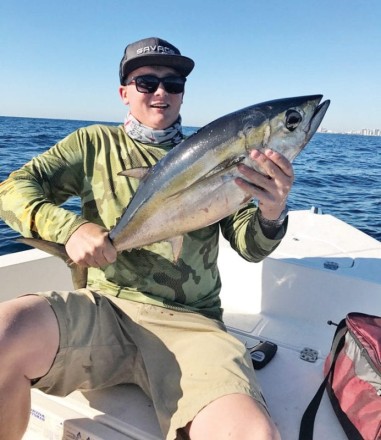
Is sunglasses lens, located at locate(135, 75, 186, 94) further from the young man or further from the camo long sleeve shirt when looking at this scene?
the camo long sleeve shirt

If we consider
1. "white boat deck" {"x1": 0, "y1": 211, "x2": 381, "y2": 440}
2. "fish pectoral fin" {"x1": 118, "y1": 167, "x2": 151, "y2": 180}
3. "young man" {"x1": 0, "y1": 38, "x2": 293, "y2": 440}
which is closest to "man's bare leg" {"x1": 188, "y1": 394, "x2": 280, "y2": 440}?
"young man" {"x1": 0, "y1": 38, "x2": 293, "y2": 440}

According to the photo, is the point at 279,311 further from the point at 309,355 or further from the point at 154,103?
the point at 154,103

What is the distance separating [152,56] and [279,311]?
2469 mm

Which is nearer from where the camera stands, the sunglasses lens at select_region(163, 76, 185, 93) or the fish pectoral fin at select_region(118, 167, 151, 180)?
the fish pectoral fin at select_region(118, 167, 151, 180)

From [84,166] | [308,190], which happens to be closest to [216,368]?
[84,166]

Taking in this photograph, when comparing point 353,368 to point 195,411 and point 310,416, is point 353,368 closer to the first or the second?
point 310,416

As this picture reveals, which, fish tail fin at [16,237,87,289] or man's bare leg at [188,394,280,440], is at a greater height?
fish tail fin at [16,237,87,289]

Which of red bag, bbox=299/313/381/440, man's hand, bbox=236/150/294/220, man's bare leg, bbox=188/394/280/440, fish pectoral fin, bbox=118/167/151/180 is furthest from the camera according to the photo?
fish pectoral fin, bbox=118/167/151/180

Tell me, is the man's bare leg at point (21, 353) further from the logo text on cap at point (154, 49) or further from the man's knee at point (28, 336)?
the logo text on cap at point (154, 49)

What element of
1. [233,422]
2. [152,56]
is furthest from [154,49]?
[233,422]

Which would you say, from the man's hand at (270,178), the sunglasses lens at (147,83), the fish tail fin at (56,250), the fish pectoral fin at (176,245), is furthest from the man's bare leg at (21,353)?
the sunglasses lens at (147,83)

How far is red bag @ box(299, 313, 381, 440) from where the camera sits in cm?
222

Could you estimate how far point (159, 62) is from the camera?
289cm

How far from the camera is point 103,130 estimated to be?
299 cm
